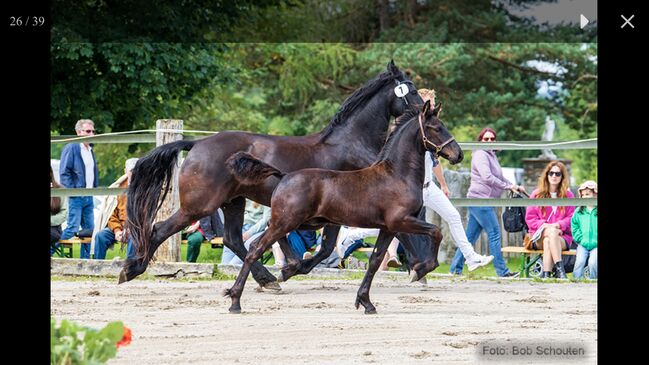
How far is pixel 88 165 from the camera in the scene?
11.4m

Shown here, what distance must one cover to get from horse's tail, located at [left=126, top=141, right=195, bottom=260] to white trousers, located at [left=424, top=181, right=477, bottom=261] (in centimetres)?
252

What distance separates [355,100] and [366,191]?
1693 millimetres

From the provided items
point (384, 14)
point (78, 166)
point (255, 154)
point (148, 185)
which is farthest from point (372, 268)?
point (384, 14)

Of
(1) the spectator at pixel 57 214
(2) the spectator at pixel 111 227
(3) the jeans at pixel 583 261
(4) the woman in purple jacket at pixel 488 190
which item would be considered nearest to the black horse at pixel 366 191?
(3) the jeans at pixel 583 261

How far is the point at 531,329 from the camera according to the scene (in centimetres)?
659

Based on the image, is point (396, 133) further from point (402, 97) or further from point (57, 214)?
point (57, 214)

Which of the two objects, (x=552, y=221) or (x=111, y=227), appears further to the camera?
(x=111, y=227)

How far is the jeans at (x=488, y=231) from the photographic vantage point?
35.6 feet

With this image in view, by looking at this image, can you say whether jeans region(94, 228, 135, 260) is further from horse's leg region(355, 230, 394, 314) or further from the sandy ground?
horse's leg region(355, 230, 394, 314)

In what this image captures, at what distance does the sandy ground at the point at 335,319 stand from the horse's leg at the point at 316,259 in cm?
26

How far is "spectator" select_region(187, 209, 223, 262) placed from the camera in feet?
34.8
